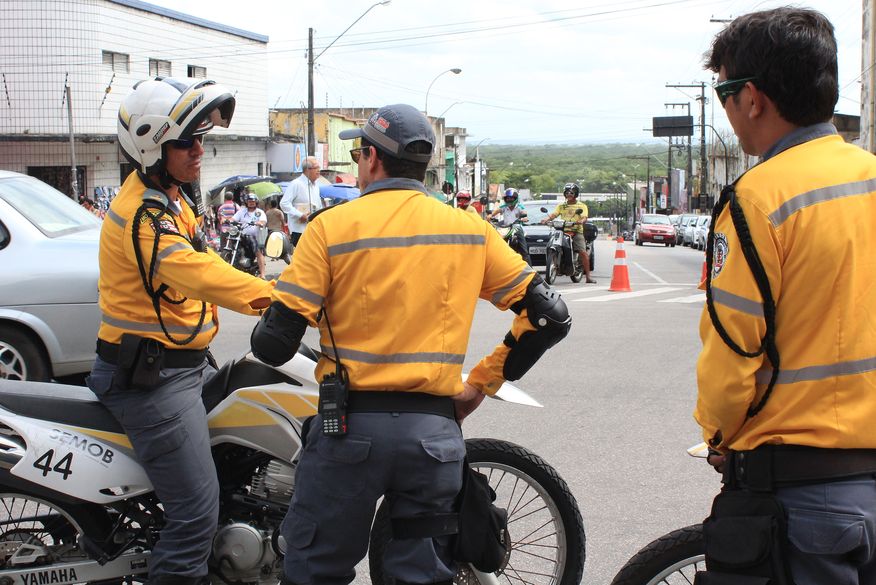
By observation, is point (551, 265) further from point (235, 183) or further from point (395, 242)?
point (395, 242)

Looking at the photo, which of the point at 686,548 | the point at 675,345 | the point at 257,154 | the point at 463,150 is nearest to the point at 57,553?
the point at 686,548

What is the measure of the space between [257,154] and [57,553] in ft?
135

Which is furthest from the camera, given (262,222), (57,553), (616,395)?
(262,222)

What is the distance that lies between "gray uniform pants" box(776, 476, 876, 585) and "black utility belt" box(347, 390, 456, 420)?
3.40 feet

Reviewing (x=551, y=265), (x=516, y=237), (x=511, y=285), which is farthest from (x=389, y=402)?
(x=516, y=237)

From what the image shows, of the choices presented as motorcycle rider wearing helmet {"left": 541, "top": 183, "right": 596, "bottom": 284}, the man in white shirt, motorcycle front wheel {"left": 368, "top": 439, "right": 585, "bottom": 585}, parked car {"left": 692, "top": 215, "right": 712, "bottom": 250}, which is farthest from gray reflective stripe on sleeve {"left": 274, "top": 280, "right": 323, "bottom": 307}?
parked car {"left": 692, "top": 215, "right": 712, "bottom": 250}

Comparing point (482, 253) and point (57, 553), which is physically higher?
point (482, 253)

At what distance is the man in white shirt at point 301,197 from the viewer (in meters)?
15.0

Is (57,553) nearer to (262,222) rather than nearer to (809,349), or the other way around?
(809,349)

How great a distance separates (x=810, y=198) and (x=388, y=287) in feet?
3.78

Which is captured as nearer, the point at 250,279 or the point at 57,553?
the point at 250,279

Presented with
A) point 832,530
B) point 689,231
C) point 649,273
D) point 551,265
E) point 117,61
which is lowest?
point 689,231

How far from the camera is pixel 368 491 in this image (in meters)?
2.84

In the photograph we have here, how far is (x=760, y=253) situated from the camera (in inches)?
89.0
